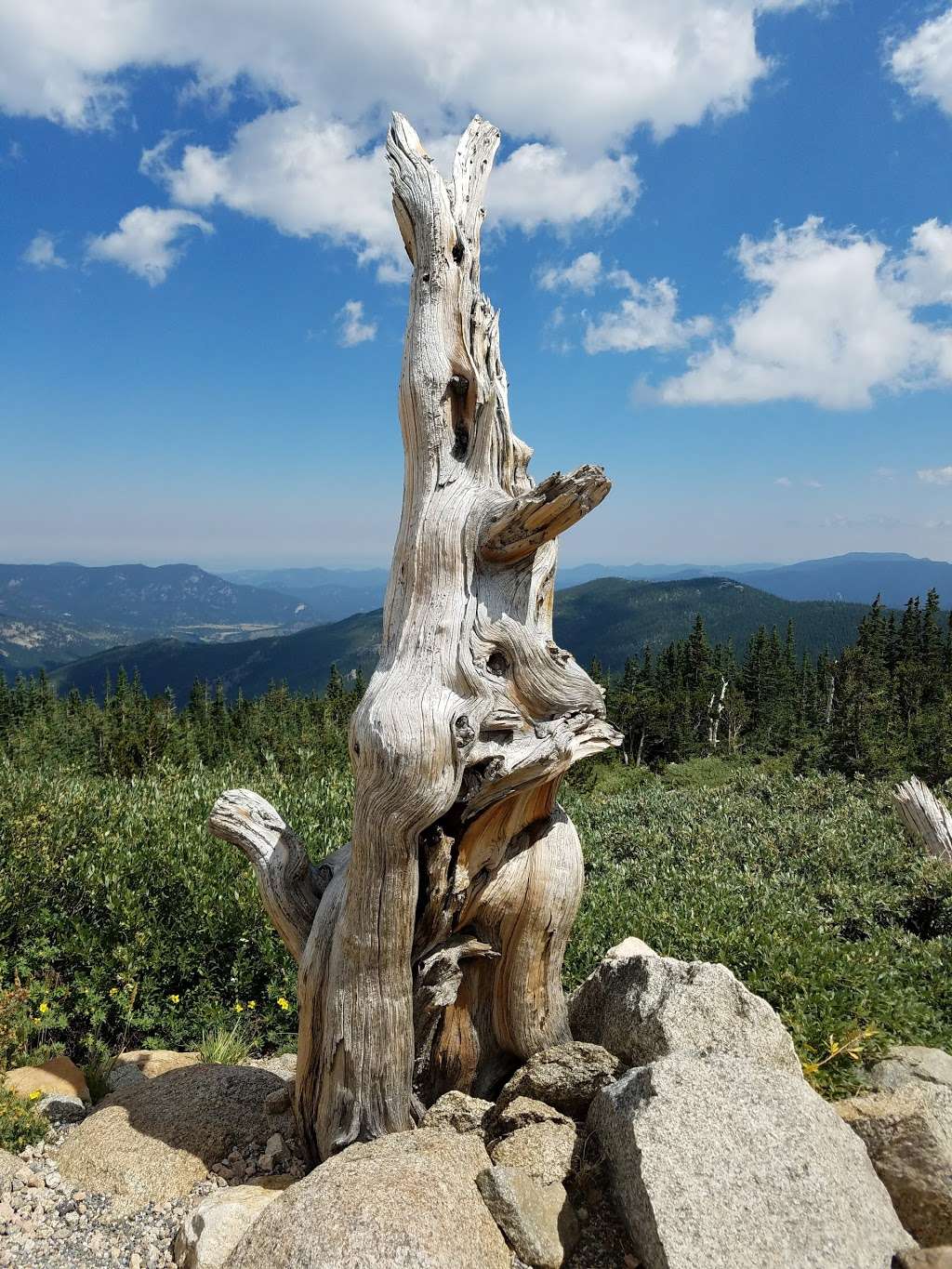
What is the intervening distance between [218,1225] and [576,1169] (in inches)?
83.6

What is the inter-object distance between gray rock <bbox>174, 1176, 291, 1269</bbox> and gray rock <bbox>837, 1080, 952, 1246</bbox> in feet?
12.0

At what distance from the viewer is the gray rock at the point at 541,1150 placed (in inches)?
179

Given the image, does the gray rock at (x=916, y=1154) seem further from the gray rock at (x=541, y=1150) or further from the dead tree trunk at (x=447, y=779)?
the dead tree trunk at (x=447, y=779)

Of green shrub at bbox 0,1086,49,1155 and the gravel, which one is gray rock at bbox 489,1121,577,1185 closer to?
the gravel

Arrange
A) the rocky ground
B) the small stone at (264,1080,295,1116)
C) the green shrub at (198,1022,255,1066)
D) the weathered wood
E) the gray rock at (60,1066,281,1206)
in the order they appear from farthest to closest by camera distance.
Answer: the weathered wood
the green shrub at (198,1022,255,1066)
the small stone at (264,1080,295,1116)
the gray rock at (60,1066,281,1206)
the rocky ground

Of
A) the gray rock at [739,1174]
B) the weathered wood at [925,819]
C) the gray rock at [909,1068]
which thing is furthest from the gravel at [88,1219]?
the weathered wood at [925,819]

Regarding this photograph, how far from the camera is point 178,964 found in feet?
27.8

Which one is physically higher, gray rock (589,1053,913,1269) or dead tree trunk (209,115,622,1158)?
dead tree trunk (209,115,622,1158)

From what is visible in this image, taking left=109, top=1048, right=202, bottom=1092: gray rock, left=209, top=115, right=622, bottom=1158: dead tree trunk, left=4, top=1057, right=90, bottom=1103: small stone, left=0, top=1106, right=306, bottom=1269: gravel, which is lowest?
left=109, top=1048, right=202, bottom=1092: gray rock

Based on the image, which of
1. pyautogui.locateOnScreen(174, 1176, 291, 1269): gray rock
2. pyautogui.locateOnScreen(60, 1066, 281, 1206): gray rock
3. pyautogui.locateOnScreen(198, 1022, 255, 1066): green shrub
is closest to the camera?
pyautogui.locateOnScreen(174, 1176, 291, 1269): gray rock

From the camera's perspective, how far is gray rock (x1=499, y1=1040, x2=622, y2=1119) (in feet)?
17.0

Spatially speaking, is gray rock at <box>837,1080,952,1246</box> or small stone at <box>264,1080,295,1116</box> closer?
gray rock at <box>837,1080,952,1246</box>

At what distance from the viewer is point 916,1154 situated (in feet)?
14.9

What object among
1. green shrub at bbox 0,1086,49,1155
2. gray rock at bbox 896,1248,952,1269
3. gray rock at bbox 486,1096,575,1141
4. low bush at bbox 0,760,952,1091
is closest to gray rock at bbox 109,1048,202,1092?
low bush at bbox 0,760,952,1091
